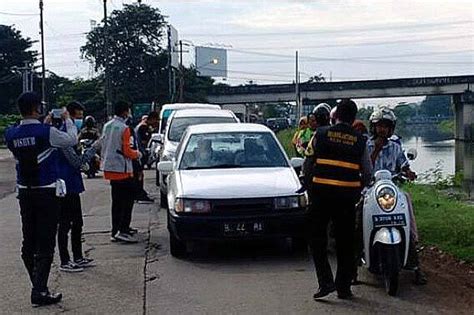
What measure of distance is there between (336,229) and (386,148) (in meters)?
1.19

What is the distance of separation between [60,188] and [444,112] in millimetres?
101233

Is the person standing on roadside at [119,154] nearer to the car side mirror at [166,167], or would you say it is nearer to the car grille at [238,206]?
the car side mirror at [166,167]

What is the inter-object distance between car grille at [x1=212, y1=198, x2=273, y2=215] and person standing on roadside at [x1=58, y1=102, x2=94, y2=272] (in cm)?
152

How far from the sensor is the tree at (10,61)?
3228 inches

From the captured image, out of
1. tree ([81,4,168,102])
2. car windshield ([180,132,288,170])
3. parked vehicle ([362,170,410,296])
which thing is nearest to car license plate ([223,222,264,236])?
car windshield ([180,132,288,170])

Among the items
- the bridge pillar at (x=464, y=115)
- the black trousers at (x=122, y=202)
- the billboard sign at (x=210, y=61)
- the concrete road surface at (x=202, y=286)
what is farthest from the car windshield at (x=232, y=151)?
the billboard sign at (x=210, y=61)

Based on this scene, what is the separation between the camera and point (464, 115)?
77938mm

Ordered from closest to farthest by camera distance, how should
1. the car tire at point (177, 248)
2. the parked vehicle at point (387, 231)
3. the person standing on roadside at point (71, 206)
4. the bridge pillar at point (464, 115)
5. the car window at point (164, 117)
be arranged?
the parked vehicle at point (387, 231)
the person standing on roadside at point (71, 206)
the car tire at point (177, 248)
the car window at point (164, 117)
the bridge pillar at point (464, 115)

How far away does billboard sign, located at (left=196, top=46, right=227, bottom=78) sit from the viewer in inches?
3743

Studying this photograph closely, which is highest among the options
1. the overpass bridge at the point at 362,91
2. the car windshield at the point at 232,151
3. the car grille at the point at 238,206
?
the overpass bridge at the point at 362,91

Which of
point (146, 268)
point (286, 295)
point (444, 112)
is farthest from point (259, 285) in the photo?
point (444, 112)

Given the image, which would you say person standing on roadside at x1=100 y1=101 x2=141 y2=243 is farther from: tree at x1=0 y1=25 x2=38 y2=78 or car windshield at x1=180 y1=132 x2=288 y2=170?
tree at x1=0 y1=25 x2=38 y2=78

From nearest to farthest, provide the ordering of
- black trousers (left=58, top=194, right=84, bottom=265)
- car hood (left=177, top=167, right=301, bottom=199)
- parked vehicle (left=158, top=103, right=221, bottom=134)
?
black trousers (left=58, top=194, right=84, bottom=265)
car hood (left=177, top=167, right=301, bottom=199)
parked vehicle (left=158, top=103, right=221, bottom=134)

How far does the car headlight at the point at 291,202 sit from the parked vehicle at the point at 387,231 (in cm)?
173
